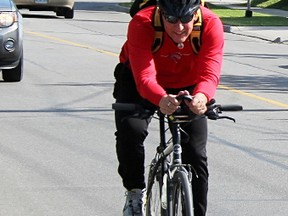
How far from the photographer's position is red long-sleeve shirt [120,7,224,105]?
519 cm

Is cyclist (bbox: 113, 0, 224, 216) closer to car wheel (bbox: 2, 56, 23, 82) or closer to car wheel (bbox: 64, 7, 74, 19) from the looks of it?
car wheel (bbox: 2, 56, 23, 82)

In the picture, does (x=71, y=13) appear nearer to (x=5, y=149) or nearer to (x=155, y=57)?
(x=5, y=149)

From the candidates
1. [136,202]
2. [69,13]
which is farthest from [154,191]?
[69,13]

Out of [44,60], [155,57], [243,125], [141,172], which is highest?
[155,57]

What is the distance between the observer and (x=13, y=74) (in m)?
14.9

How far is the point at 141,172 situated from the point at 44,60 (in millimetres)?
12562

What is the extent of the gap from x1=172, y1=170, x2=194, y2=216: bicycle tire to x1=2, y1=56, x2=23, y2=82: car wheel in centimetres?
994

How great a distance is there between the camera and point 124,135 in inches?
220

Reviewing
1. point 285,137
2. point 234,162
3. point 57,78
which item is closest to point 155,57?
point 234,162

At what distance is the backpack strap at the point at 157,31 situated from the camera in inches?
210

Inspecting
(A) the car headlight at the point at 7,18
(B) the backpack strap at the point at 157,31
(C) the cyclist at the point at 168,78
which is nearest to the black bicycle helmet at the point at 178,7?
(C) the cyclist at the point at 168,78

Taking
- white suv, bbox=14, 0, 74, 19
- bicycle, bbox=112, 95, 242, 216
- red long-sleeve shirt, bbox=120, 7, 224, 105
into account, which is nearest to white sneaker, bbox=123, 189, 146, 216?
bicycle, bbox=112, 95, 242, 216

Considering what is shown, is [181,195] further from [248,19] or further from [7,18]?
[248,19]

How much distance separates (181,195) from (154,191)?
83 cm
